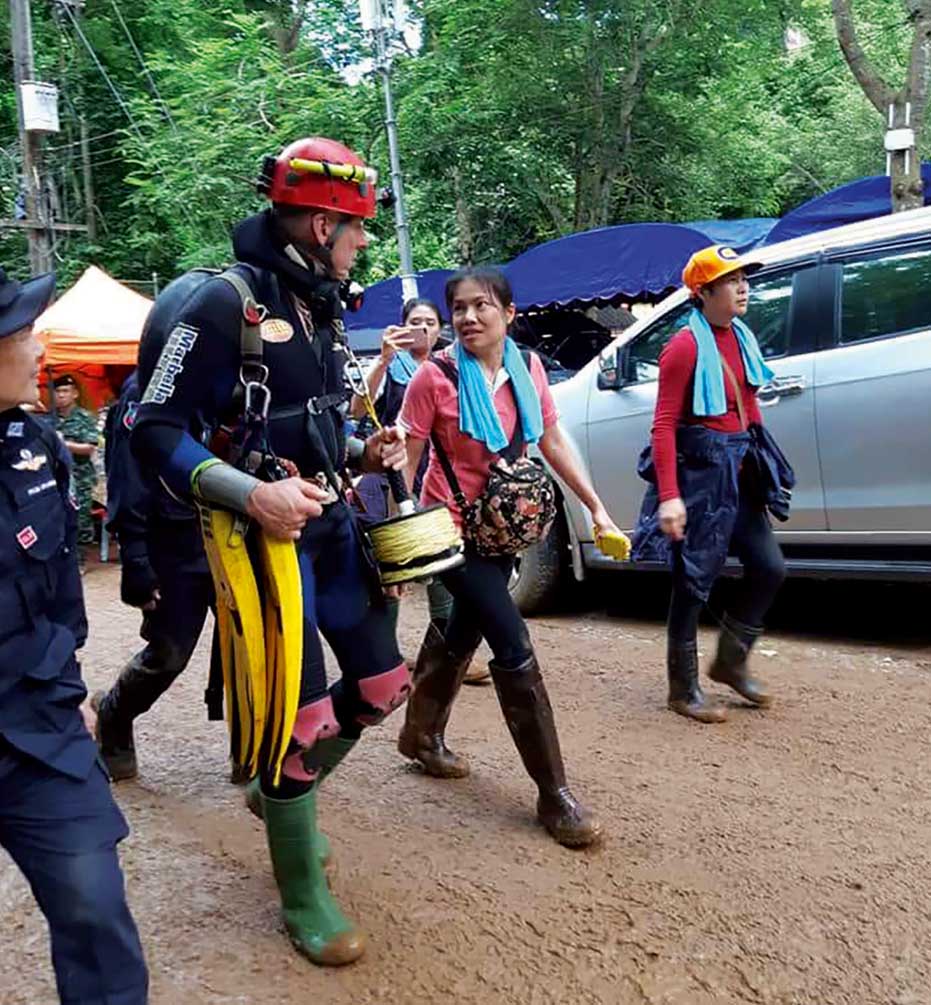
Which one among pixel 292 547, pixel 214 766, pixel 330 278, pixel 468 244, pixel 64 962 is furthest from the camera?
pixel 468 244

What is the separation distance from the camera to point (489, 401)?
3.49 metres

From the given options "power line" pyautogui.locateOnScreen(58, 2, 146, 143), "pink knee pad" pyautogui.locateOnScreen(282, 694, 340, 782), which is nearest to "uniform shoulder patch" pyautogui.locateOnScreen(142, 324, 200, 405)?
"pink knee pad" pyautogui.locateOnScreen(282, 694, 340, 782)

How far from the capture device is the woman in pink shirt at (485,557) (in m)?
3.35

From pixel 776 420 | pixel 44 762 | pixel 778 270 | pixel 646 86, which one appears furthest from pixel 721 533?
pixel 646 86

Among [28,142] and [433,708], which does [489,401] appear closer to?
[433,708]

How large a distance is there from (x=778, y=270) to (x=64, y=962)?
4649mm

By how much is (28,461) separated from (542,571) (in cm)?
453

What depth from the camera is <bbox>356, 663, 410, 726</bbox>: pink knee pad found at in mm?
2881

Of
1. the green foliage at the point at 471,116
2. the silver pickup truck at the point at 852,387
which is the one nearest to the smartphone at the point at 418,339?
the silver pickup truck at the point at 852,387

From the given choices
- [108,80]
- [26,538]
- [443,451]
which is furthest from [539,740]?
[108,80]

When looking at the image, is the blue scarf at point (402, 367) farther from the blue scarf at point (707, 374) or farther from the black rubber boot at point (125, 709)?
the black rubber boot at point (125, 709)

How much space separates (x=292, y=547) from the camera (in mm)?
2527

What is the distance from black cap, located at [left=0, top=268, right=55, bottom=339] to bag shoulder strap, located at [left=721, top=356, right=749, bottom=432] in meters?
2.81

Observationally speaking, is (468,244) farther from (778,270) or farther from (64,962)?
(64,962)
